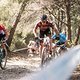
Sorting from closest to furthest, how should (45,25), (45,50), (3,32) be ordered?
(3,32) → (45,25) → (45,50)

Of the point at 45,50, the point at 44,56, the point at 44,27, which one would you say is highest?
the point at 44,27

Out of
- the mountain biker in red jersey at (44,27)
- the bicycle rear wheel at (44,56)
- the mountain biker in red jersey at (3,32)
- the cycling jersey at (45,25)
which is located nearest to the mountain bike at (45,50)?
the bicycle rear wheel at (44,56)

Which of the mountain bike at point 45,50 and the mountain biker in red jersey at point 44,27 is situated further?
the mountain bike at point 45,50

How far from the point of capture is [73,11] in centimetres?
2741

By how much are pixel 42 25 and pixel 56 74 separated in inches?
358

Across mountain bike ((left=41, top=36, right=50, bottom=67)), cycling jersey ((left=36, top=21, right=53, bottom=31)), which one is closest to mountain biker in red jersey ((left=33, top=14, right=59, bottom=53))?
cycling jersey ((left=36, top=21, right=53, bottom=31))

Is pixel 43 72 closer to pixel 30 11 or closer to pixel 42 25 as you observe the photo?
pixel 42 25

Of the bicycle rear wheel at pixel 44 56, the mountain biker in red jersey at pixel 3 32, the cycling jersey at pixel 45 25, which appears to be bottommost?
the bicycle rear wheel at pixel 44 56

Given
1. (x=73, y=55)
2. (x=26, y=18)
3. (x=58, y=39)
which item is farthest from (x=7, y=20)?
(x=73, y=55)

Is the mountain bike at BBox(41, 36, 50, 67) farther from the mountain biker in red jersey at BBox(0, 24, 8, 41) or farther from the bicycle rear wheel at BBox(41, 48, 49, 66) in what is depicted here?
the mountain biker in red jersey at BBox(0, 24, 8, 41)

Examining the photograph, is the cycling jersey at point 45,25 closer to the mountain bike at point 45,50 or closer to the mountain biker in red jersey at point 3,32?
the mountain bike at point 45,50

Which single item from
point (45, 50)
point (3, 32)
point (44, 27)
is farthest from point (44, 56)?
point (3, 32)

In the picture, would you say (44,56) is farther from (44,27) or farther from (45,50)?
(44,27)

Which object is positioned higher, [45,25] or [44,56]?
[45,25]
